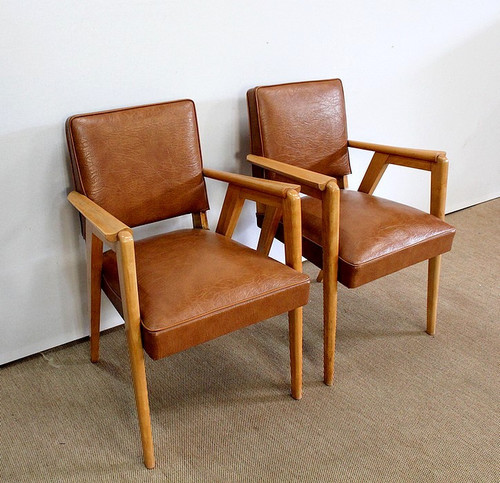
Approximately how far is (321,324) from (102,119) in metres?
1.03

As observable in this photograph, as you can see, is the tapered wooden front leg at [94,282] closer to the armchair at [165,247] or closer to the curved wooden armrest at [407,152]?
the armchair at [165,247]

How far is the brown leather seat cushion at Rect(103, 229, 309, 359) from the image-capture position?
52.1 inches

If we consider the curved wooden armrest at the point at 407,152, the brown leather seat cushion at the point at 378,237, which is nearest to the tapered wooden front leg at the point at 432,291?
the brown leather seat cushion at the point at 378,237

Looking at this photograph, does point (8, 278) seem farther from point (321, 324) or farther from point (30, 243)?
point (321, 324)

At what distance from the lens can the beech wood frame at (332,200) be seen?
1579 millimetres

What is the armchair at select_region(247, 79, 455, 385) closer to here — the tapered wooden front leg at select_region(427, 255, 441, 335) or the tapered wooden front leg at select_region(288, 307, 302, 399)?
the tapered wooden front leg at select_region(427, 255, 441, 335)

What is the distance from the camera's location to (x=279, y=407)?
1.67m

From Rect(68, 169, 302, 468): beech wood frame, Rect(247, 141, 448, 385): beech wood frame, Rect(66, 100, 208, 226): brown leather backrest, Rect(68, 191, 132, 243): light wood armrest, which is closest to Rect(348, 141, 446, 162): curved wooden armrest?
→ Rect(247, 141, 448, 385): beech wood frame

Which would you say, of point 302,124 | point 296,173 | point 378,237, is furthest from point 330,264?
point 302,124

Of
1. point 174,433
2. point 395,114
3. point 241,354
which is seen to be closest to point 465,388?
point 241,354

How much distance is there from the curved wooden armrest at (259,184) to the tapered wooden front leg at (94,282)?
40 cm

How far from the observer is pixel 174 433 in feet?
5.17

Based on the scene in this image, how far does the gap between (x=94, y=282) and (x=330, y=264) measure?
0.68m

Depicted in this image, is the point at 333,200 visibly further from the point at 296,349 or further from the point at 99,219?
the point at 99,219
